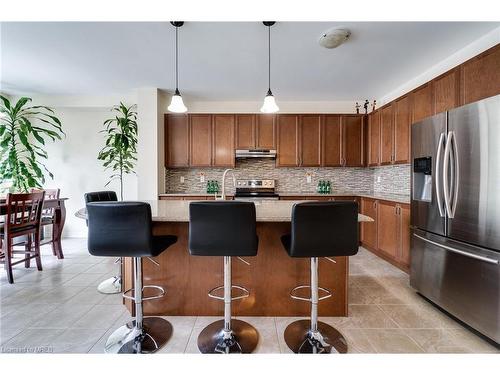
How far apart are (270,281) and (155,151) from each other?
292 centimetres

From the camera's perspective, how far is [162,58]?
112 inches

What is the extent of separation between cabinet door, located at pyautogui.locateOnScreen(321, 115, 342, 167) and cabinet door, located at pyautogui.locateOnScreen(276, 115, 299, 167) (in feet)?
1.60

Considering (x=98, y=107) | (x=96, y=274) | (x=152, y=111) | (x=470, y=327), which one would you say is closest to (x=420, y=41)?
(x=470, y=327)

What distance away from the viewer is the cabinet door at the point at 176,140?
425 centimetres

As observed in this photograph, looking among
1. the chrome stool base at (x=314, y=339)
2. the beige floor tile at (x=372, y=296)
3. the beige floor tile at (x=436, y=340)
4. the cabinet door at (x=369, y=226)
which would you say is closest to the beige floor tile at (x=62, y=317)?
the chrome stool base at (x=314, y=339)

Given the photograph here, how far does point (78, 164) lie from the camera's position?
4.75 m

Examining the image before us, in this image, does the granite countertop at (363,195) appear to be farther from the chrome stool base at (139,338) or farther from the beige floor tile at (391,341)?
the chrome stool base at (139,338)

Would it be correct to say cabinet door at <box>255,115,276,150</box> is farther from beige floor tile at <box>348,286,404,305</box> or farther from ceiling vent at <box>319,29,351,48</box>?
beige floor tile at <box>348,286,404,305</box>

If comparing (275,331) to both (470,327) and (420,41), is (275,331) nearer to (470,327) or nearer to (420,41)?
(470,327)

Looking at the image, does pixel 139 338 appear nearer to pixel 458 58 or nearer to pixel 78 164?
pixel 458 58

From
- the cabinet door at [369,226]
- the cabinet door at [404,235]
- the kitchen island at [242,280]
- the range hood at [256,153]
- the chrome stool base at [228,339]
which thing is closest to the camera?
the chrome stool base at [228,339]

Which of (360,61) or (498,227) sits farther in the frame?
(360,61)

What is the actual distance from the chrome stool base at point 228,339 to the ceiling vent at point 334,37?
2.69 metres

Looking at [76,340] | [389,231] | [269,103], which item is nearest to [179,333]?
[76,340]
